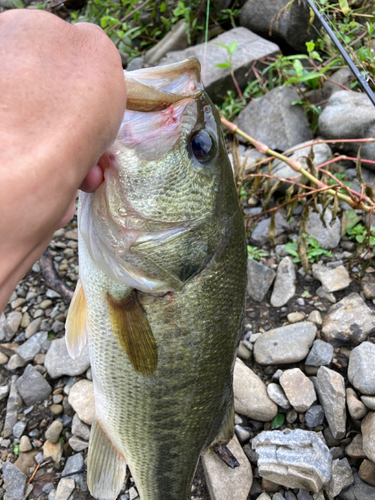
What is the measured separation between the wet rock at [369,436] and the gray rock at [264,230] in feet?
5.28

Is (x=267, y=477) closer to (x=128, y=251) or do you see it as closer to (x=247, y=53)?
(x=128, y=251)

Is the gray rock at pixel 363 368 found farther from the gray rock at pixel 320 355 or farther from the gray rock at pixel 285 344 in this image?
the gray rock at pixel 285 344

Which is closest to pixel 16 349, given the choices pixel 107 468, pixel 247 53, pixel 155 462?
pixel 107 468

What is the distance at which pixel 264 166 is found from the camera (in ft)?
12.6

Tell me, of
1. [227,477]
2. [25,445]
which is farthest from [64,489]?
[227,477]

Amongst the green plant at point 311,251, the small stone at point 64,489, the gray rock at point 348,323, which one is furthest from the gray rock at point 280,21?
the small stone at point 64,489

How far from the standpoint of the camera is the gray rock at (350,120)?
3602mm

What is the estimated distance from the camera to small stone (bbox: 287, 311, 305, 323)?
2.95 m

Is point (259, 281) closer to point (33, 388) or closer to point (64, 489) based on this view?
point (33, 388)

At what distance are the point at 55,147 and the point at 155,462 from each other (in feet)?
4.93

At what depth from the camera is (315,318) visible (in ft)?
9.50

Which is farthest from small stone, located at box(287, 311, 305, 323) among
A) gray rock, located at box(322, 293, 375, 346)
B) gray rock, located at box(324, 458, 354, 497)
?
gray rock, located at box(324, 458, 354, 497)

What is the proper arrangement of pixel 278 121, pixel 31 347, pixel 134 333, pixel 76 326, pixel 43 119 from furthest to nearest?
pixel 278 121, pixel 31 347, pixel 76 326, pixel 134 333, pixel 43 119

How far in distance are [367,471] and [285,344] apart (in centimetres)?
84
